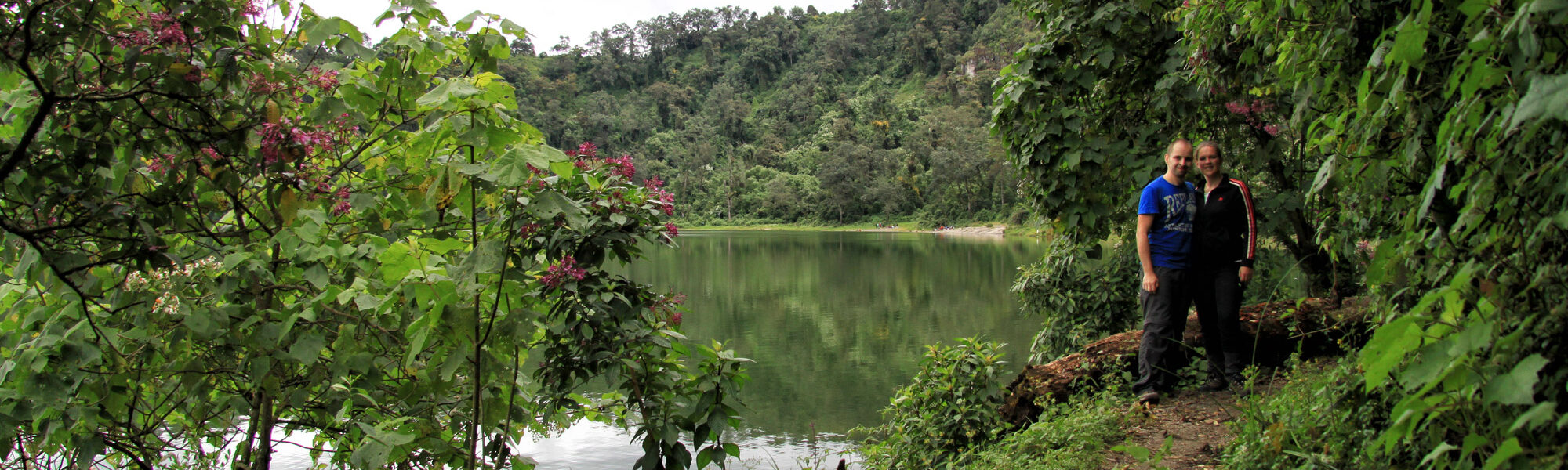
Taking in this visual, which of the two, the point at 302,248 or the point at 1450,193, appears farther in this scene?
the point at 302,248

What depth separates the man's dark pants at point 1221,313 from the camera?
11.8ft

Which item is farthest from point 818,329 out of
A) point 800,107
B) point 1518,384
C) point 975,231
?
point 800,107

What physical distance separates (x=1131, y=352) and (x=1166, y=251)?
0.86 meters

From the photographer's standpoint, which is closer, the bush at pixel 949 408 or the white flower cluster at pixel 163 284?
the white flower cluster at pixel 163 284

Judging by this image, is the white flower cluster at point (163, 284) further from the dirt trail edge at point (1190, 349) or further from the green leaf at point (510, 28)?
the dirt trail edge at point (1190, 349)

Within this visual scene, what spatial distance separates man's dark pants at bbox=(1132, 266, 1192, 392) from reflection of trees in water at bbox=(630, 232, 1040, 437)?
1811 mm

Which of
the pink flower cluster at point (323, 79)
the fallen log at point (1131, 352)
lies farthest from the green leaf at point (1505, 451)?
the fallen log at point (1131, 352)

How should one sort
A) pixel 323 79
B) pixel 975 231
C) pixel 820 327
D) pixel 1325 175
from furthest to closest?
pixel 975 231, pixel 820 327, pixel 323 79, pixel 1325 175

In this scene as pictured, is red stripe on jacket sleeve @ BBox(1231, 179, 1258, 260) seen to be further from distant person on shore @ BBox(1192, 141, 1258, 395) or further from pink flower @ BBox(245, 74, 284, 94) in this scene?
pink flower @ BBox(245, 74, 284, 94)

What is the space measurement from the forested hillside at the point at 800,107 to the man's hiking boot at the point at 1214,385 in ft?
132

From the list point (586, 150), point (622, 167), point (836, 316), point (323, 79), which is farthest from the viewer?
point (836, 316)

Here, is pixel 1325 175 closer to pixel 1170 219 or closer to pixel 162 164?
pixel 1170 219

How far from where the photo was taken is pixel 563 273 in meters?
2.36

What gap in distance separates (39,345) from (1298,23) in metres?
2.78
